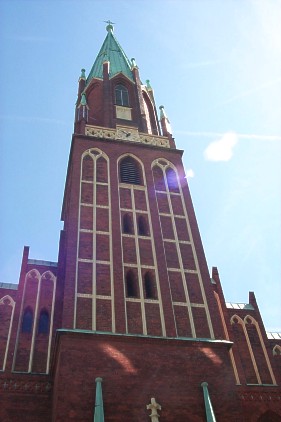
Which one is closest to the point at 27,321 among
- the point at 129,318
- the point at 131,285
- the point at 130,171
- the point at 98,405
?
the point at 131,285

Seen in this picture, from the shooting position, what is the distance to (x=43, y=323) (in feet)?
58.7

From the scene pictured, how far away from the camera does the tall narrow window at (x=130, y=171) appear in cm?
2114

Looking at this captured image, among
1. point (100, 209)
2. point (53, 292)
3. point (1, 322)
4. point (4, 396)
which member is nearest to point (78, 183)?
point (100, 209)

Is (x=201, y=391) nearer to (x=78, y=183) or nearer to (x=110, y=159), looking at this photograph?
(x=78, y=183)

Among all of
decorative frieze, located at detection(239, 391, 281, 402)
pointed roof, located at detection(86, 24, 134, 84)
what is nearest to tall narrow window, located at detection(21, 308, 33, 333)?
decorative frieze, located at detection(239, 391, 281, 402)

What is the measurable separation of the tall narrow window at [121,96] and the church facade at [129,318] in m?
3.65

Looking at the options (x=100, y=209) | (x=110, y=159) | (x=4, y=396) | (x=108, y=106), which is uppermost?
(x=108, y=106)

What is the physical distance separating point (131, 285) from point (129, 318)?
1.60 metres

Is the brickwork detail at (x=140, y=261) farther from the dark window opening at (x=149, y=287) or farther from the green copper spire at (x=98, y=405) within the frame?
the green copper spire at (x=98, y=405)

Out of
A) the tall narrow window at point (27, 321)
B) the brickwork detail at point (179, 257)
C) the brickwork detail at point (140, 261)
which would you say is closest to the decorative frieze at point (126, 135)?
the brickwork detail at point (179, 257)

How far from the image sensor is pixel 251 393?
1725 centimetres

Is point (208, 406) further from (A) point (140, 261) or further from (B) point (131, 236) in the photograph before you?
(B) point (131, 236)

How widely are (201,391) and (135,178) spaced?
1020 centimetres

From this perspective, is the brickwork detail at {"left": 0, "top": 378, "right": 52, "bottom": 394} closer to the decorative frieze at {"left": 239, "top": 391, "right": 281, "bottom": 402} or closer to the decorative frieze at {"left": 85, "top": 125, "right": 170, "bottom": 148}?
the decorative frieze at {"left": 239, "top": 391, "right": 281, "bottom": 402}
